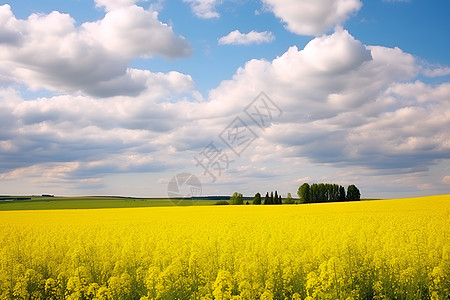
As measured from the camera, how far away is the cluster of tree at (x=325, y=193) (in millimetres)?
86000

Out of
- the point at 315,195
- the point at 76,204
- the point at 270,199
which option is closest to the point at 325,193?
the point at 315,195

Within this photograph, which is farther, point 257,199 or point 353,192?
point 353,192

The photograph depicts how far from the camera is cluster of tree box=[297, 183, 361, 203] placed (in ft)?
282

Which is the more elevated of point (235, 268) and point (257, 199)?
point (235, 268)

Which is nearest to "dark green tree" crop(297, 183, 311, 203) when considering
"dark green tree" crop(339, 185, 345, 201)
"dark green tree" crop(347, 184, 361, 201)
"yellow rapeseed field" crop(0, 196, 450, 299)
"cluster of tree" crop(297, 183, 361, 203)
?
"cluster of tree" crop(297, 183, 361, 203)

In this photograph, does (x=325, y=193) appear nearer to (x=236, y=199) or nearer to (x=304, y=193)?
(x=304, y=193)

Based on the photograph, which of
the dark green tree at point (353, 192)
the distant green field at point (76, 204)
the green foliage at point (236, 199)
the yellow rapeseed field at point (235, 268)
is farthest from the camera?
the dark green tree at point (353, 192)

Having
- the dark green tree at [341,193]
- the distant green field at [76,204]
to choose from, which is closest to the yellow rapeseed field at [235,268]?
the distant green field at [76,204]

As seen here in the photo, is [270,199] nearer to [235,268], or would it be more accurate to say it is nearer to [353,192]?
[353,192]

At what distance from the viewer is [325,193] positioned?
88188mm

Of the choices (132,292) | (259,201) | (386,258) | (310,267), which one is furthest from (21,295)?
(259,201)

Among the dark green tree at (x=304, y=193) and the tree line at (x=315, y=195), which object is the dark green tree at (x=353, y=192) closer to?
the tree line at (x=315, y=195)

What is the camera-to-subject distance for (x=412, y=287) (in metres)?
8.74

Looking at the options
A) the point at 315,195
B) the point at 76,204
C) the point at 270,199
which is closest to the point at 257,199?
the point at 270,199
